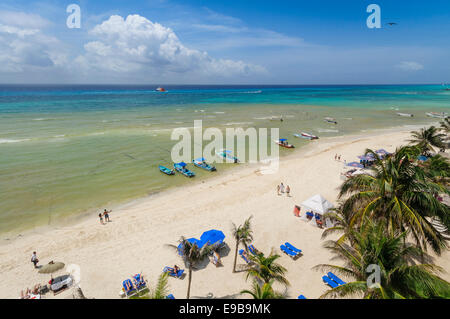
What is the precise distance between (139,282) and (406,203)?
47.5 ft

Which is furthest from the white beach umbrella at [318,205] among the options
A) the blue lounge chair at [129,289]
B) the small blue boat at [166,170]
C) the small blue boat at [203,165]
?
the small blue boat at [166,170]

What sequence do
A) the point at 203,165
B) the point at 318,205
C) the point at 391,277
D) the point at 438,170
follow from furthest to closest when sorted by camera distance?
the point at 203,165 < the point at 318,205 < the point at 438,170 < the point at 391,277

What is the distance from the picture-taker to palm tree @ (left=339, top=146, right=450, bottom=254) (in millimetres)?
9281

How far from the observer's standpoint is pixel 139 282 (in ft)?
42.0

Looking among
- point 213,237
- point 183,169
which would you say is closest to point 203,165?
point 183,169

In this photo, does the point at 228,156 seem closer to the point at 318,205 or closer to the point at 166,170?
the point at 166,170

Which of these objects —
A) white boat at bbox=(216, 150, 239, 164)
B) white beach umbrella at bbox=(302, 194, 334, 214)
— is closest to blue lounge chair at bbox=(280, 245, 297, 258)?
white beach umbrella at bbox=(302, 194, 334, 214)

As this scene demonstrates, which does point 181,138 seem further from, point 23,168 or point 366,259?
point 366,259

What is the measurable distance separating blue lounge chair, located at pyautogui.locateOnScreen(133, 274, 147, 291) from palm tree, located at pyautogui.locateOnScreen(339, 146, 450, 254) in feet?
39.0

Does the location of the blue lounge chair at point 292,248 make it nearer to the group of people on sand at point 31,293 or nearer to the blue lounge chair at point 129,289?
the blue lounge chair at point 129,289

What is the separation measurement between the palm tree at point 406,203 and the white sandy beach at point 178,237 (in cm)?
525

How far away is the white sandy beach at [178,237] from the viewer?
1304 centimetres

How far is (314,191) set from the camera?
2347 centimetres
